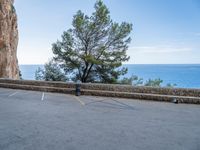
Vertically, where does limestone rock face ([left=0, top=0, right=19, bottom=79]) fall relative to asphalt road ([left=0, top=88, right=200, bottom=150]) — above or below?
above

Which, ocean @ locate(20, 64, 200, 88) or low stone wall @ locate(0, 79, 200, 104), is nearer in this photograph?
low stone wall @ locate(0, 79, 200, 104)

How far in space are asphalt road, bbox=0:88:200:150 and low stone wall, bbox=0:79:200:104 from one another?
799 millimetres

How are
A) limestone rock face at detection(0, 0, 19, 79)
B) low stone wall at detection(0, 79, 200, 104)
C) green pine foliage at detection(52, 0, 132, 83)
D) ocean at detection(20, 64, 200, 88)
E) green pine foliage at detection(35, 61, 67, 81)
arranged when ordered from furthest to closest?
ocean at detection(20, 64, 200, 88) < limestone rock face at detection(0, 0, 19, 79) < green pine foliage at detection(35, 61, 67, 81) < green pine foliage at detection(52, 0, 132, 83) < low stone wall at detection(0, 79, 200, 104)

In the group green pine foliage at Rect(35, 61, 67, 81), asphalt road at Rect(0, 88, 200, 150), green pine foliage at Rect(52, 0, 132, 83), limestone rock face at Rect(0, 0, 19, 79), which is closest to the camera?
asphalt road at Rect(0, 88, 200, 150)

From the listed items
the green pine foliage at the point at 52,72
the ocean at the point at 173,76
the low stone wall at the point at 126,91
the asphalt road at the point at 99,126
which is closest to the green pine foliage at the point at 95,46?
the green pine foliage at the point at 52,72

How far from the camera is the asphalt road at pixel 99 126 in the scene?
168 inches

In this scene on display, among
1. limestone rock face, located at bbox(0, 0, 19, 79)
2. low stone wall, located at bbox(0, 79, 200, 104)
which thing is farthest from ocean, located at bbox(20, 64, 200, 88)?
low stone wall, located at bbox(0, 79, 200, 104)

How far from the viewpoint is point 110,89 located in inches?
420

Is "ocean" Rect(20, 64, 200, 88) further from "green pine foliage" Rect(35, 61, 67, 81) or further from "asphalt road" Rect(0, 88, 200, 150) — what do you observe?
"asphalt road" Rect(0, 88, 200, 150)

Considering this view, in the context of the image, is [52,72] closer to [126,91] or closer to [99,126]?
[126,91]

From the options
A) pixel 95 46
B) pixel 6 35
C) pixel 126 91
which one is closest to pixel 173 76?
pixel 95 46

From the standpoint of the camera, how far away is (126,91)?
33.7ft

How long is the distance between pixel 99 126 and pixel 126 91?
4.94 meters

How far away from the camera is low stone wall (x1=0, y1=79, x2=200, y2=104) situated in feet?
30.2
